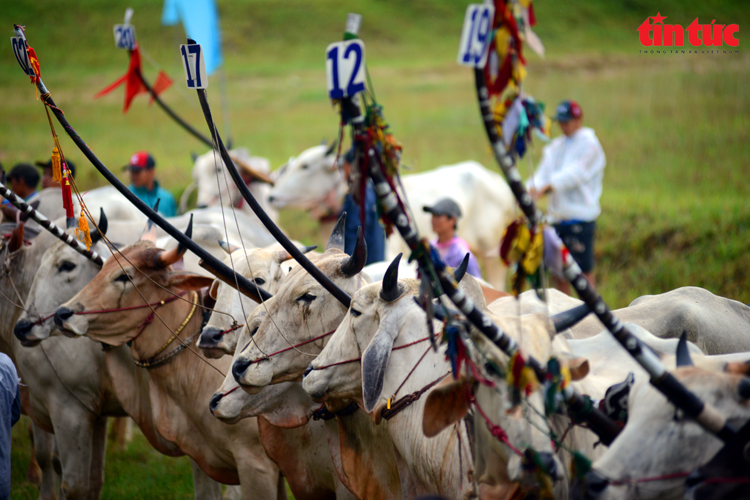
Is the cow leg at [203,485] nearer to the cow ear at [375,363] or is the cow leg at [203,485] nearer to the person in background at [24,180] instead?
the cow ear at [375,363]

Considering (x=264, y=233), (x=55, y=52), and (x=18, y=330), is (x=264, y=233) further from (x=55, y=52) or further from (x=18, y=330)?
(x=55, y=52)

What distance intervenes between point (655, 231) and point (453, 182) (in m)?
3.10

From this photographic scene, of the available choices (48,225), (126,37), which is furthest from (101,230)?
(126,37)

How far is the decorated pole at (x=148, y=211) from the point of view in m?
3.84

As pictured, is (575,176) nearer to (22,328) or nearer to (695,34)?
(22,328)

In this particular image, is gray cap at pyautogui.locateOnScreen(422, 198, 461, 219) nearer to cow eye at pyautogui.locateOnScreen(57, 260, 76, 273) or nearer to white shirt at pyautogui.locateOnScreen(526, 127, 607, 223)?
white shirt at pyautogui.locateOnScreen(526, 127, 607, 223)

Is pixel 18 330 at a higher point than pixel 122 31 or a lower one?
lower

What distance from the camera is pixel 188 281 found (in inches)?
183

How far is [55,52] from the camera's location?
1182 inches

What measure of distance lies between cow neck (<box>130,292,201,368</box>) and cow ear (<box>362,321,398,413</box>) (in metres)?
1.85

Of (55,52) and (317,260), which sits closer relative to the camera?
(317,260)

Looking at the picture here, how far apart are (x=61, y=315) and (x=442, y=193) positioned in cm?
643

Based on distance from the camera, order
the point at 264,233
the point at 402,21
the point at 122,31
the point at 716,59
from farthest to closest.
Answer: the point at 402,21
the point at 716,59
the point at 122,31
the point at 264,233

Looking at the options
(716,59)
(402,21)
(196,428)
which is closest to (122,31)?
(196,428)
